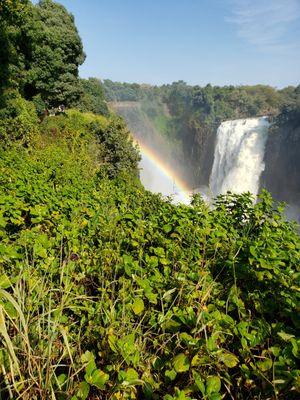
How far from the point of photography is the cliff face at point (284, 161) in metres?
37.6

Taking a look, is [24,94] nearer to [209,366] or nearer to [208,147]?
[209,366]

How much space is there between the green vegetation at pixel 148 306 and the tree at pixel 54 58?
59.6 ft

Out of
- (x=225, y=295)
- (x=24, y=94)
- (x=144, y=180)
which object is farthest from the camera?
(x=144, y=180)

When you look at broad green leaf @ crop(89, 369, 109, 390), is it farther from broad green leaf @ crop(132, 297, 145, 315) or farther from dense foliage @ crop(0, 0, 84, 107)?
dense foliage @ crop(0, 0, 84, 107)

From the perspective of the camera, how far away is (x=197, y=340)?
1.82m

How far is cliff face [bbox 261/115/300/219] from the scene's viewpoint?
37.6 metres

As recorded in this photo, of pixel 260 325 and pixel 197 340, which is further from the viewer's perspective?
pixel 260 325

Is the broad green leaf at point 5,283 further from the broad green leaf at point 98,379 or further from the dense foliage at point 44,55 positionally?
the dense foliage at point 44,55

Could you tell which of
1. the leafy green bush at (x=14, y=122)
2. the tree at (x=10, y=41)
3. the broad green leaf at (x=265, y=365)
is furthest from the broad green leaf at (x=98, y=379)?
the leafy green bush at (x=14, y=122)

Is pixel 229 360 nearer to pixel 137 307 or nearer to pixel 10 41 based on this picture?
pixel 137 307

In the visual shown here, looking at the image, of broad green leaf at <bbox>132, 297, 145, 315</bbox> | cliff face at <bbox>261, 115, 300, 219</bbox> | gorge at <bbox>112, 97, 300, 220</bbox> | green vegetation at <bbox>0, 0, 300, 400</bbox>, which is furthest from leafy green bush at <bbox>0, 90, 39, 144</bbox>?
cliff face at <bbox>261, 115, 300, 219</bbox>

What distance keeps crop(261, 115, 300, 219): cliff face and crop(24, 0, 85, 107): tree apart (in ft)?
72.2

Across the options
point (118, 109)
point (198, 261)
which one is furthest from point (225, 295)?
point (118, 109)

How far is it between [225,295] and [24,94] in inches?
914
